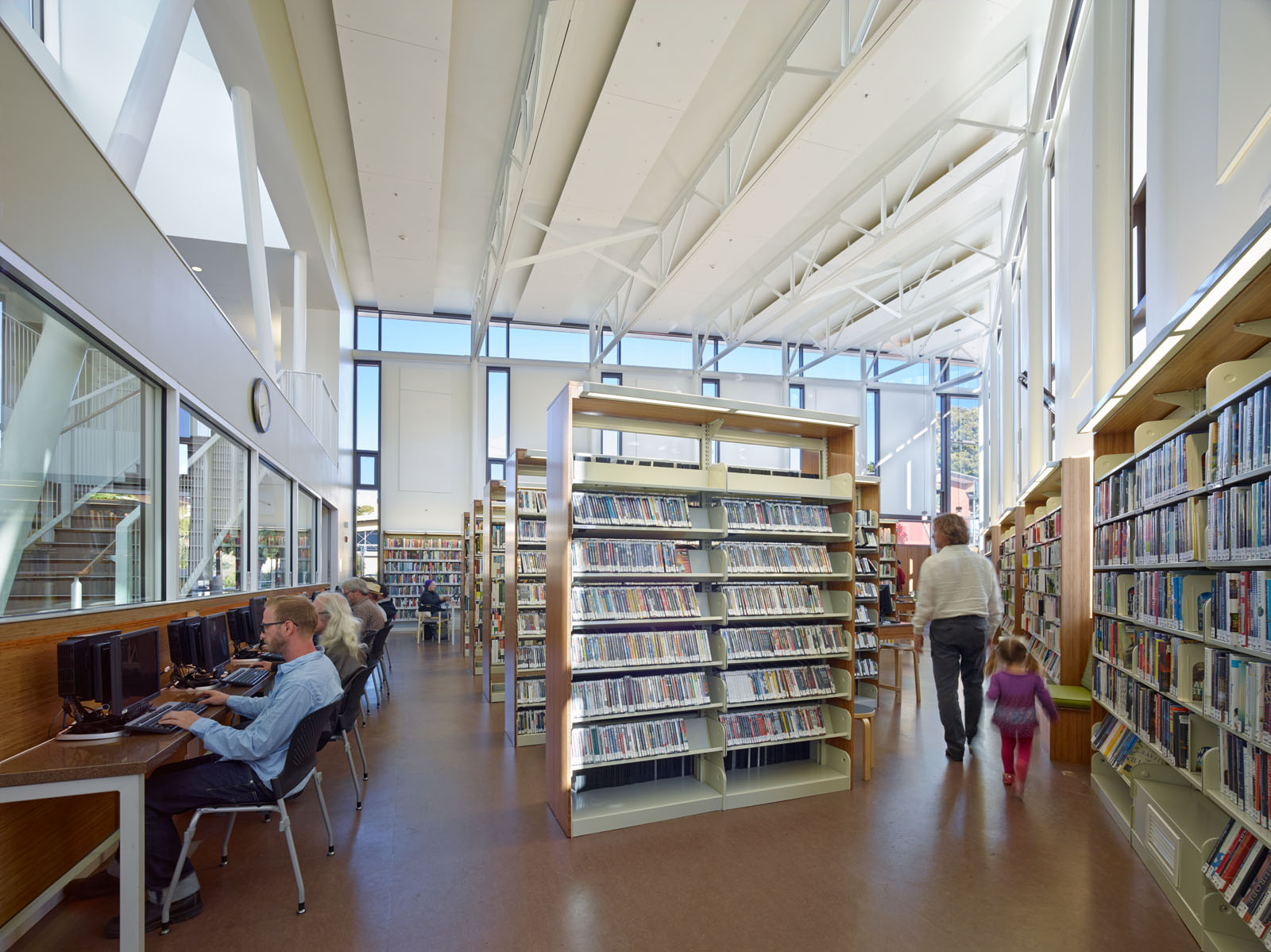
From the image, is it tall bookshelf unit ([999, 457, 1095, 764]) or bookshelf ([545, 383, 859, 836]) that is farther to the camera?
tall bookshelf unit ([999, 457, 1095, 764])

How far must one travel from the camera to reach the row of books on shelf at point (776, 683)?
416cm

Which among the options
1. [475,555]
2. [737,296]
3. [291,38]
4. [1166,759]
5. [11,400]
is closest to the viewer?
[11,400]

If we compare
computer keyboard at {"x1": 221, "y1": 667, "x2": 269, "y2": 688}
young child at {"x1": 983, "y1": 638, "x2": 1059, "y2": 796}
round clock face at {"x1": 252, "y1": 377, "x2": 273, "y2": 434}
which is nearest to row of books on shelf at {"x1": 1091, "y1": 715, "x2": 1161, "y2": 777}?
young child at {"x1": 983, "y1": 638, "x2": 1059, "y2": 796}

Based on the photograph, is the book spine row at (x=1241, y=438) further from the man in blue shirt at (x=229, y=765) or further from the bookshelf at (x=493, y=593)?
the bookshelf at (x=493, y=593)

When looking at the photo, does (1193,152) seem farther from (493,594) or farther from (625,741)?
(493,594)

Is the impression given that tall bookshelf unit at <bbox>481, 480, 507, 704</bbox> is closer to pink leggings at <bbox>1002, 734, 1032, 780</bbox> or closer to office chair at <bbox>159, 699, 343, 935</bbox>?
office chair at <bbox>159, 699, 343, 935</bbox>

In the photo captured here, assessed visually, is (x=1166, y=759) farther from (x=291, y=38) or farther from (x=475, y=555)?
(x=291, y=38)

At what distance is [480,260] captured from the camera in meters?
12.8

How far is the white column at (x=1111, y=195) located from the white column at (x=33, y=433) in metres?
6.37

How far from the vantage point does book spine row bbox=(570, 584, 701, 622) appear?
12.6ft

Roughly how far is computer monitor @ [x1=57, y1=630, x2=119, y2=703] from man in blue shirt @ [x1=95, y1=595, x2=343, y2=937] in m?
0.31

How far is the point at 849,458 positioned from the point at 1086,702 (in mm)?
2332

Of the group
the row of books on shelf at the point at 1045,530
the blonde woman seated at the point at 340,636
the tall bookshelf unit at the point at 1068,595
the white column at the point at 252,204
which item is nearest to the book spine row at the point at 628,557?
the blonde woman seated at the point at 340,636

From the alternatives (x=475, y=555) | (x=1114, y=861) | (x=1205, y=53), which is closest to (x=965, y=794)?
(x=1114, y=861)
